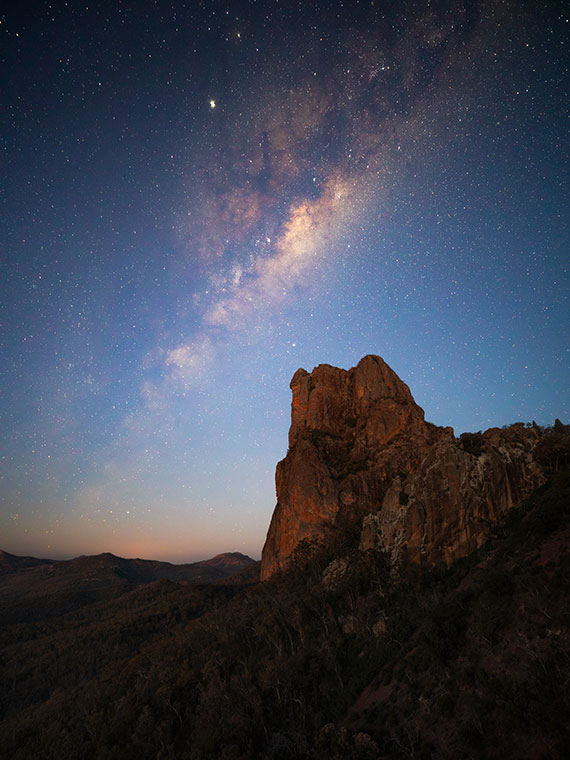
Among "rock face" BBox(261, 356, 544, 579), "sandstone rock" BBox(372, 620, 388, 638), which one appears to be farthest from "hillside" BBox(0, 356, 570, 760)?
"rock face" BBox(261, 356, 544, 579)

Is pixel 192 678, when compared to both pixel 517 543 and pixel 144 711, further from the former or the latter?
pixel 517 543

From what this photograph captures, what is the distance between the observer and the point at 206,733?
4241 centimetres

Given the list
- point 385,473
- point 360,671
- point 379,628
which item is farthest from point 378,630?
point 385,473

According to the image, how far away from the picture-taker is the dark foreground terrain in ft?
93.6

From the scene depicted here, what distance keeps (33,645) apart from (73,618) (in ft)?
119

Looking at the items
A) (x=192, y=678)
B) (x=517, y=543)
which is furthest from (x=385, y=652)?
(x=192, y=678)

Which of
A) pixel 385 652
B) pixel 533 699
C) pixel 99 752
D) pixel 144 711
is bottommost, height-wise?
pixel 99 752

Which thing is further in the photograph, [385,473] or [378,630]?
[385,473]

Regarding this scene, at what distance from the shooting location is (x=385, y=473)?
85.1 meters

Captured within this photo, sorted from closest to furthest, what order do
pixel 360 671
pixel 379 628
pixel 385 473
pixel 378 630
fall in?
pixel 360 671, pixel 378 630, pixel 379 628, pixel 385 473

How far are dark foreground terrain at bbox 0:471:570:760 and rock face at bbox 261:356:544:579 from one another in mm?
4040

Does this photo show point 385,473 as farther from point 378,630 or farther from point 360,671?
point 360,671

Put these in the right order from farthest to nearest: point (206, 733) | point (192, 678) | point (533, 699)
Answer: point (192, 678)
point (206, 733)
point (533, 699)

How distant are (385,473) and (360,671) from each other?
45.6 m
